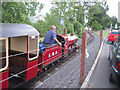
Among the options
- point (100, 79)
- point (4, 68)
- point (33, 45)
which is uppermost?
point (33, 45)

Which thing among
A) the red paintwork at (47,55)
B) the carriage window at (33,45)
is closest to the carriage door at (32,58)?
the carriage window at (33,45)

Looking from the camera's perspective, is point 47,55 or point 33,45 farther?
point 47,55

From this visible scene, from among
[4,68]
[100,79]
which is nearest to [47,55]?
[4,68]

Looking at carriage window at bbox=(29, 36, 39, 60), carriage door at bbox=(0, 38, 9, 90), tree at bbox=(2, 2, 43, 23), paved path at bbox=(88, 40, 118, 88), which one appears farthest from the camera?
tree at bbox=(2, 2, 43, 23)

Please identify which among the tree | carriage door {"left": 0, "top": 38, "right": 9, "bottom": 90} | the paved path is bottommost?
the paved path

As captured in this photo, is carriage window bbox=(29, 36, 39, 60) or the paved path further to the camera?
the paved path

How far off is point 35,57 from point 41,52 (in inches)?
19.4

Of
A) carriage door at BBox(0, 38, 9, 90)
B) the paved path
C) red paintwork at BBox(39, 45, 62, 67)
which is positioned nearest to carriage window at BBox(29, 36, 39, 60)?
red paintwork at BBox(39, 45, 62, 67)

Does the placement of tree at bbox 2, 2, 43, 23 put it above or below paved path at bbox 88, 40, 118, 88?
above

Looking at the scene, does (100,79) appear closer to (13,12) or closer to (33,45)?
(33,45)

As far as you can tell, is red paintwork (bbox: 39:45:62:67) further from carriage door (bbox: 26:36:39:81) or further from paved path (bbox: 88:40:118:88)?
paved path (bbox: 88:40:118:88)

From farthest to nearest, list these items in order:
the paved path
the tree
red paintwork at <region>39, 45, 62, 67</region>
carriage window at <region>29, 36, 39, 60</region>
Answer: the tree → red paintwork at <region>39, 45, 62, 67</region> → the paved path → carriage window at <region>29, 36, 39, 60</region>

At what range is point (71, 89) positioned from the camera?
3801 mm

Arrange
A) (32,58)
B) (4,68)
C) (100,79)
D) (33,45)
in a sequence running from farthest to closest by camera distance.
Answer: (100,79), (33,45), (32,58), (4,68)
